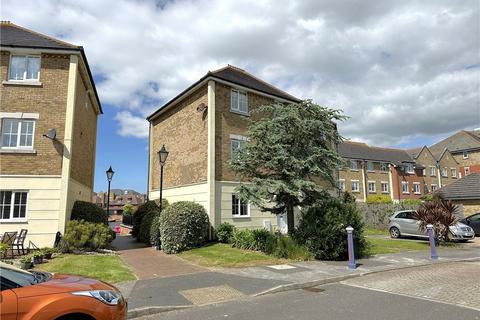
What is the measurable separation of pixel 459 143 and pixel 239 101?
56920 mm

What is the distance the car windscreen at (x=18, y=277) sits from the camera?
4.13 metres

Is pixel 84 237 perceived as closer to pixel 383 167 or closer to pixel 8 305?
pixel 8 305

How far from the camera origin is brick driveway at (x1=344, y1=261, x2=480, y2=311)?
7.74 meters

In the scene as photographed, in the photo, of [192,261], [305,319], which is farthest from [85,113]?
[305,319]

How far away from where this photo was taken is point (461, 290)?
8.32 meters

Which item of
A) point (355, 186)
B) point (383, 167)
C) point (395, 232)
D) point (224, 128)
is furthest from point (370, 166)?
point (224, 128)

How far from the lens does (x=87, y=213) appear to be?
16.5 m

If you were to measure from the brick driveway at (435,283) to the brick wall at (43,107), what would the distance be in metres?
12.8

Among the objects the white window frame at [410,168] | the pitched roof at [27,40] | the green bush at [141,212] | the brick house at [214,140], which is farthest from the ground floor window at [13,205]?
the white window frame at [410,168]

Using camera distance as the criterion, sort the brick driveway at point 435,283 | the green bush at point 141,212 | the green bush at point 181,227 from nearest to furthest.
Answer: the brick driveway at point 435,283, the green bush at point 181,227, the green bush at point 141,212

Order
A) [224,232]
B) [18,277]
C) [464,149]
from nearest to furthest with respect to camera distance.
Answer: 1. [18,277]
2. [224,232]
3. [464,149]

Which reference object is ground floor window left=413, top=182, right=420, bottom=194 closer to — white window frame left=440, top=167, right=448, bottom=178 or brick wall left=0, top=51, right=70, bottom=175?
white window frame left=440, top=167, right=448, bottom=178

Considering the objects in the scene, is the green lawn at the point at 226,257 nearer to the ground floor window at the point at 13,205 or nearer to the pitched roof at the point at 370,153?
the ground floor window at the point at 13,205

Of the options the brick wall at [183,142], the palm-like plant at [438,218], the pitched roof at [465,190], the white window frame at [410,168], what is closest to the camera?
the palm-like plant at [438,218]
